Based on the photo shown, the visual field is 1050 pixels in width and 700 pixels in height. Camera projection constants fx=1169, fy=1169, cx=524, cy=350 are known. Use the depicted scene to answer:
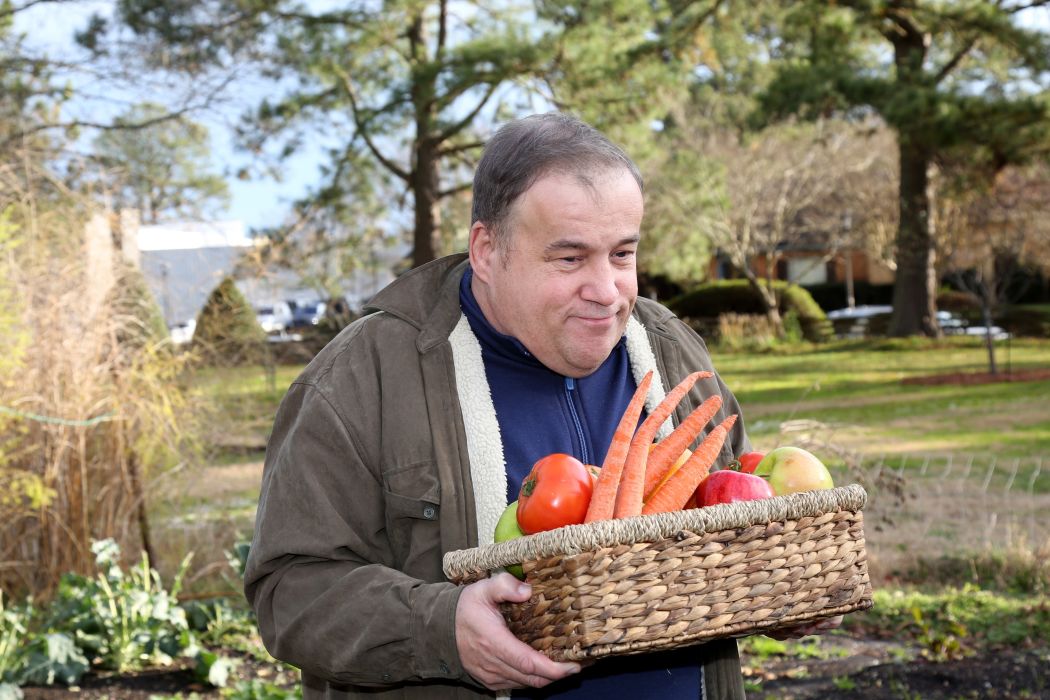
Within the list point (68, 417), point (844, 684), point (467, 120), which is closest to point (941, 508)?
point (844, 684)

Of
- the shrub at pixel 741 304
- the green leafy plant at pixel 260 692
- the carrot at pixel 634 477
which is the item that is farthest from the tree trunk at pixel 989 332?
the carrot at pixel 634 477

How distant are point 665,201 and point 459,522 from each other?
27.5 meters

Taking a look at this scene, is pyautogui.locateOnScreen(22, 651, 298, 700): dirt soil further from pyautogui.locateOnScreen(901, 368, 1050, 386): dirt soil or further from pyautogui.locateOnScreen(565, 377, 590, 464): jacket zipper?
pyautogui.locateOnScreen(901, 368, 1050, 386): dirt soil

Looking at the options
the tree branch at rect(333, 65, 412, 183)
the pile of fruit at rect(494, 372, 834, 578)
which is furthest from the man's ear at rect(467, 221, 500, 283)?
the tree branch at rect(333, 65, 412, 183)

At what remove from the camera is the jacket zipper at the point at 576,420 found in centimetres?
225

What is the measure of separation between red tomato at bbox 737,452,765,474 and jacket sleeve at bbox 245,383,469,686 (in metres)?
0.65

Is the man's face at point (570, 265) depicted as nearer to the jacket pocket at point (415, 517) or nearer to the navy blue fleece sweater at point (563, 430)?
the navy blue fleece sweater at point (563, 430)

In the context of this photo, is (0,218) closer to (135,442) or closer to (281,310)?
(135,442)

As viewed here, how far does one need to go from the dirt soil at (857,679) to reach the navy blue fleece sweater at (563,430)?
2669mm

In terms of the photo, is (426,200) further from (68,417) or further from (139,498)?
(68,417)

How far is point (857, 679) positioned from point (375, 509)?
11.3 ft

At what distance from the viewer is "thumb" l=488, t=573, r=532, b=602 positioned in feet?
5.74

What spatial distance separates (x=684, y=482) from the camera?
1.93 meters

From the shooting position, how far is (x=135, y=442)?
6.57 m
